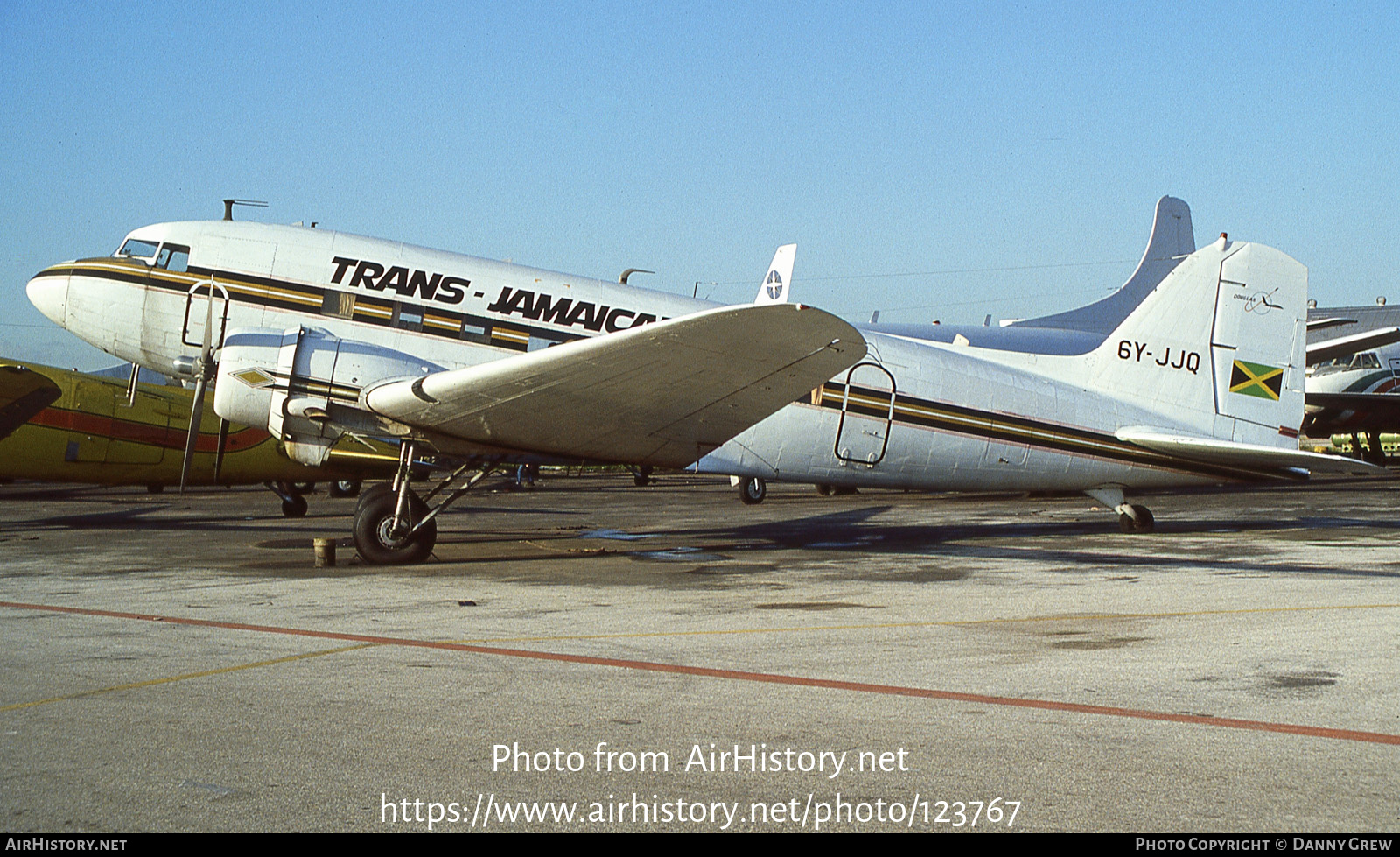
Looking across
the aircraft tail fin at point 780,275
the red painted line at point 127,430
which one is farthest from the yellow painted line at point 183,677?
the aircraft tail fin at point 780,275

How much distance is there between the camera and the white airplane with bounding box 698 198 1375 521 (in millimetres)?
14305

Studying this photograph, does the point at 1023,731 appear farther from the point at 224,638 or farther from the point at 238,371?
the point at 238,371

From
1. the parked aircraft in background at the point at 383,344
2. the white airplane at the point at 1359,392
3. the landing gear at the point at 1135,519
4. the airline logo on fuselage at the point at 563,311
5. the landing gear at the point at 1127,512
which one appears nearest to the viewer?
the parked aircraft in background at the point at 383,344

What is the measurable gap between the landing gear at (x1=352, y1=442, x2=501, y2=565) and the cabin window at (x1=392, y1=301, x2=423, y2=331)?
148 cm

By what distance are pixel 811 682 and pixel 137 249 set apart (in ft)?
36.3

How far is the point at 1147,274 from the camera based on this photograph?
149 ft

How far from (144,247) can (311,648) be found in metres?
8.42

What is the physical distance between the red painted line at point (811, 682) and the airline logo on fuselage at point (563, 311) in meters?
6.10

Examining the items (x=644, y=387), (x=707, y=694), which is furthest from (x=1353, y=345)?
(x=707, y=694)

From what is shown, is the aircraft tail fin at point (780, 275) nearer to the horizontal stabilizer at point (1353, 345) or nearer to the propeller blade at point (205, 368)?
the horizontal stabilizer at point (1353, 345)

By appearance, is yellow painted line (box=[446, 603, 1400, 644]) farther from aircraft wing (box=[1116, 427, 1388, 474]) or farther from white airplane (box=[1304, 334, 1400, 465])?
white airplane (box=[1304, 334, 1400, 465])

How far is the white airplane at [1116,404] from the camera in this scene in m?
14.3

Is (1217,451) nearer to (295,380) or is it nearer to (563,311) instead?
(563,311)
